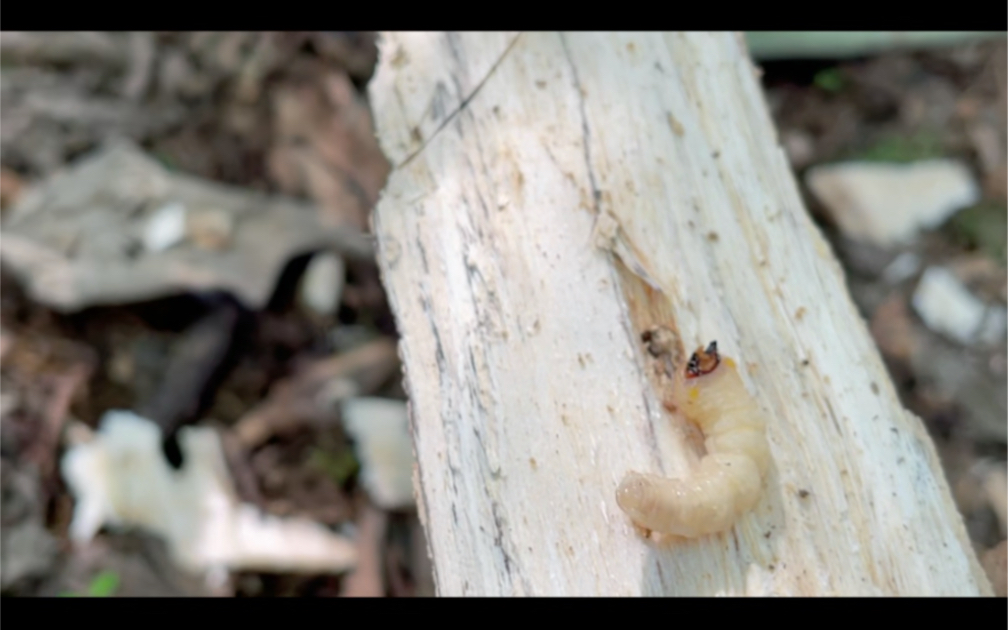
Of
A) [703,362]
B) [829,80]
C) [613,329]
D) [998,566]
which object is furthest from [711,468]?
[829,80]

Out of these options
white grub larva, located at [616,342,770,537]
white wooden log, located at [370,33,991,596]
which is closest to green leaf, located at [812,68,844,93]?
white wooden log, located at [370,33,991,596]

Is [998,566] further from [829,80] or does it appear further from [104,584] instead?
[104,584]

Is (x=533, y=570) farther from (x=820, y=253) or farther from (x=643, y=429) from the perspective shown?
(x=820, y=253)

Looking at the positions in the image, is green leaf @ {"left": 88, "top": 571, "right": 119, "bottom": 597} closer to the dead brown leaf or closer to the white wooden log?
the white wooden log

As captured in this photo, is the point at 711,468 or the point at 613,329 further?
the point at 613,329

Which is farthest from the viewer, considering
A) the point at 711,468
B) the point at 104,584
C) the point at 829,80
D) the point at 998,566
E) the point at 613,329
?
the point at 829,80
